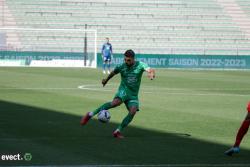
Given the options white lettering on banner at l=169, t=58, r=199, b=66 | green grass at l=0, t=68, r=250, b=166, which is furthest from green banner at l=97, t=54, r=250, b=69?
green grass at l=0, t=68, r=250, b=166

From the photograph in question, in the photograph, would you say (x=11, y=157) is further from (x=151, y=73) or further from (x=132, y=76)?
A: (x=132, y=76)

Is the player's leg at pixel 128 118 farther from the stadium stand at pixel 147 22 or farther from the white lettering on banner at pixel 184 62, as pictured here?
the stadium stand at pixel 147 22

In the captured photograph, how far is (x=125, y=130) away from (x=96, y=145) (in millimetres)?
2620

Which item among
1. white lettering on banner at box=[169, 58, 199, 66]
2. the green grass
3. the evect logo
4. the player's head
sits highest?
the player's head

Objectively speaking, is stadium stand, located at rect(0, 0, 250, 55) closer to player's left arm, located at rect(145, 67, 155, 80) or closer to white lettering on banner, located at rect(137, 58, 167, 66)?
white lettering on banner, located at rect(137, 58, 167, 66)

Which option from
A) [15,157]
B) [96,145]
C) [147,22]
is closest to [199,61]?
[147,22]

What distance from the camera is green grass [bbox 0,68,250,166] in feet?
36.7

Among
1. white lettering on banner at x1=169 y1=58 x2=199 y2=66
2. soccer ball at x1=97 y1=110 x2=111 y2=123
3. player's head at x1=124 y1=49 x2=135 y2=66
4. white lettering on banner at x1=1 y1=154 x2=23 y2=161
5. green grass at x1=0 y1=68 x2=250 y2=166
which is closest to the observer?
white lettering on banner at x1=1 y1=154 x2=23 y2=161

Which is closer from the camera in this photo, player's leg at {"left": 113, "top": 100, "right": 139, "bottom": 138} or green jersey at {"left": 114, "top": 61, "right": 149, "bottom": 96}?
player's leg at {"left": 113, "top": 100, "right": 139, "bottom": 138}

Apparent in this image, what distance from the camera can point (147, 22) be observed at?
65.2 metres

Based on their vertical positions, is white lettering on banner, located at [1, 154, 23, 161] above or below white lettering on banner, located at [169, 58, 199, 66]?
above

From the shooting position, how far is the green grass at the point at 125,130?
11.2 meters

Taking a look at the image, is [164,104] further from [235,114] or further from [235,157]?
[235,157]

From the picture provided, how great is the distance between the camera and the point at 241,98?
25.1 metres
